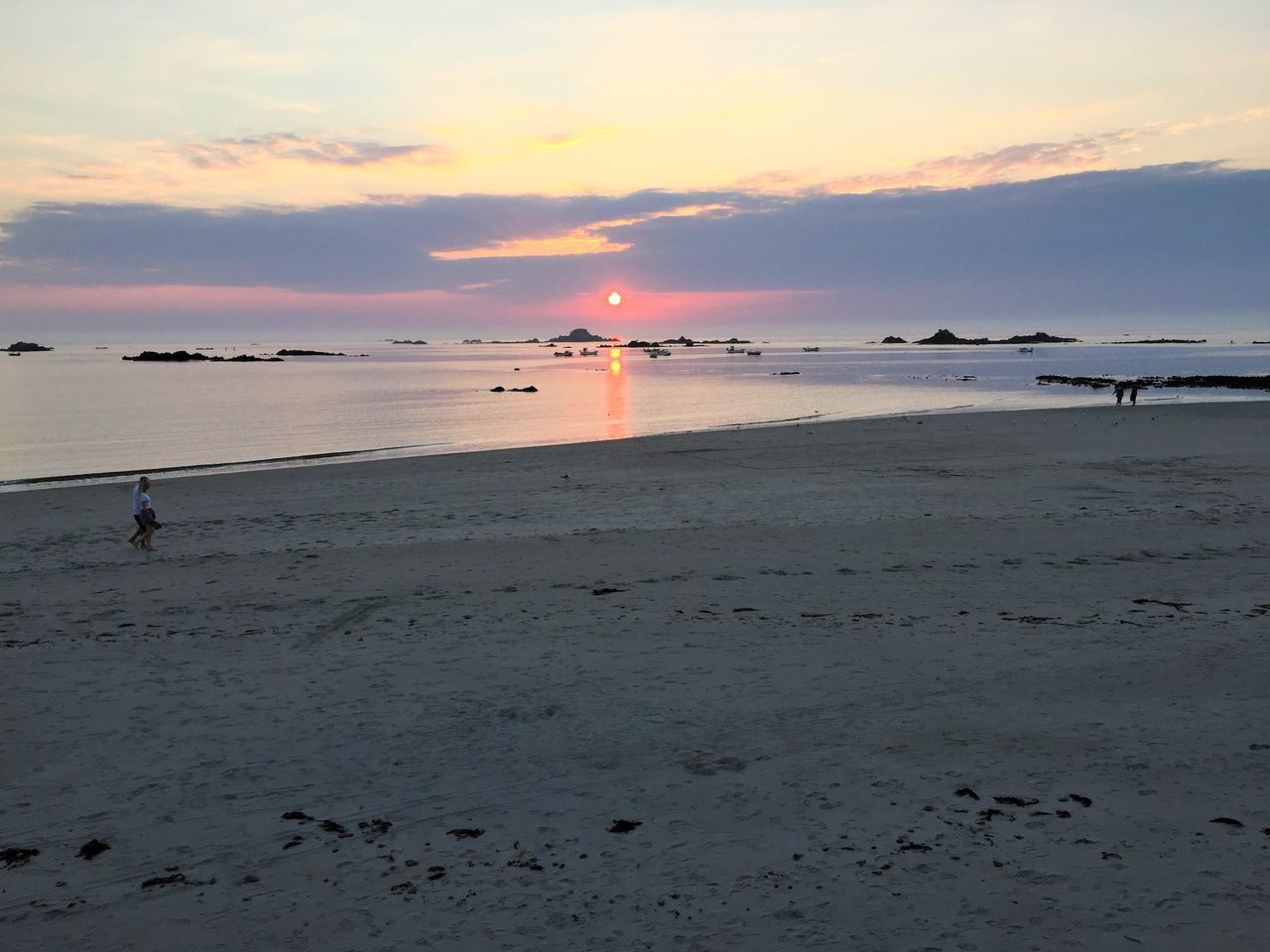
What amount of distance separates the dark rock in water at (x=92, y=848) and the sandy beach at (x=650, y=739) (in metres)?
0.11

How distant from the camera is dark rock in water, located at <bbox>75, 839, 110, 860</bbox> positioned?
20.9 feet

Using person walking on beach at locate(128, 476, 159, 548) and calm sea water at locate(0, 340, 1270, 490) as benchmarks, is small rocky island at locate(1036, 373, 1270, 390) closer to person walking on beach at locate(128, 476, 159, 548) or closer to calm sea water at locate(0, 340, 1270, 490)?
calm sea water at locate(0, 340, 1270, 490)

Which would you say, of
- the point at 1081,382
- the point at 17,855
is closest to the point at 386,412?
the point at 1081,382

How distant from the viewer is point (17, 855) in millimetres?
6363

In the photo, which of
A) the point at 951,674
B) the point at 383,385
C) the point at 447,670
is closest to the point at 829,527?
the point at 951,674

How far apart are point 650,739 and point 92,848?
415 centimetres

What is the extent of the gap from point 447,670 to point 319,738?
6.52 feet

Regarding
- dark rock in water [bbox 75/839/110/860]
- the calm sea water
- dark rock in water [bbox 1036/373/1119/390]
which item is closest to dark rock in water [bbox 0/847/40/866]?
dark rock in water [bbox 75/839/110/860]

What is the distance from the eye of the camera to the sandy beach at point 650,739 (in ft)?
18.7

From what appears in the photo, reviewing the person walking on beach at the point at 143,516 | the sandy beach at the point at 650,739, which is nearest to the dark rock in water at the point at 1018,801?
the sandy beach at the point at 650,739

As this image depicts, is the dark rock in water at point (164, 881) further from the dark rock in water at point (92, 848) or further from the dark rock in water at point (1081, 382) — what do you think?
the dark rock in water at point (1081, 382)

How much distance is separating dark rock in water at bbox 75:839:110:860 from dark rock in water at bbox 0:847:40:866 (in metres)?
0.28

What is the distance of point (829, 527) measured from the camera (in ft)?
58.8

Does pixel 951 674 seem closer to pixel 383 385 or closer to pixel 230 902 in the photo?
pixel 230 902
